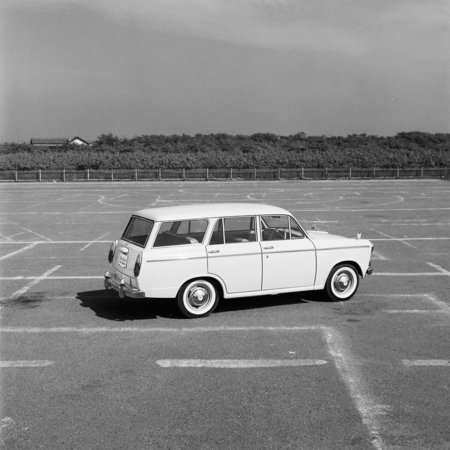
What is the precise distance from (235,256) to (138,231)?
157cm

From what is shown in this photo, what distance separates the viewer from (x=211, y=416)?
5.62m

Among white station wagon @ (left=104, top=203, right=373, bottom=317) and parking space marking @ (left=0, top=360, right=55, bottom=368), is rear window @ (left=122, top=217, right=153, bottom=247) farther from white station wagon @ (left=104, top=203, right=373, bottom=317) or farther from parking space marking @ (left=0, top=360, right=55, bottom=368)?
parking space marking @ (left=0, top=360, right=55, bottom=368)

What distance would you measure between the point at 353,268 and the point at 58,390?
5.56 meters

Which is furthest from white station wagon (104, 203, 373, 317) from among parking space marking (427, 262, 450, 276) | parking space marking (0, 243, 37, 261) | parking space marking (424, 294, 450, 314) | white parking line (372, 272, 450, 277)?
parking space marking (0, 243, 37, 261)

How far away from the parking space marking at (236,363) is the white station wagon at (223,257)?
1760mm

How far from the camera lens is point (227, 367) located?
6.98 meters

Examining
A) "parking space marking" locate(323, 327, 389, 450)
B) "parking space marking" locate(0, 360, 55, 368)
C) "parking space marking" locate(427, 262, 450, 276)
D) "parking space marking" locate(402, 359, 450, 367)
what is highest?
"parking space marking" locate(427, 262, 450, 276)

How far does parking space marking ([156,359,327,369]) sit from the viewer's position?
7.03 meters

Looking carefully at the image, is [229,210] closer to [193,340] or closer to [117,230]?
[193,340]

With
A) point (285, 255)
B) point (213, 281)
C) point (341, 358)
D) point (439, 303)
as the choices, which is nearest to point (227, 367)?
point (341, 358)

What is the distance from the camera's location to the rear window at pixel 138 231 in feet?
30.0

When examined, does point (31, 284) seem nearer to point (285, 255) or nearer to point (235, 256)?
point (235, 256)

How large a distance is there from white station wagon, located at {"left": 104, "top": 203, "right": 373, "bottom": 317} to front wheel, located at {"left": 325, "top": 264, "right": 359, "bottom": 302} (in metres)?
0.02

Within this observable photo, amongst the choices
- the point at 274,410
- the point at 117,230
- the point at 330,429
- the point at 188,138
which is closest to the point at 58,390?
the point at 274,410
